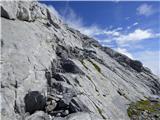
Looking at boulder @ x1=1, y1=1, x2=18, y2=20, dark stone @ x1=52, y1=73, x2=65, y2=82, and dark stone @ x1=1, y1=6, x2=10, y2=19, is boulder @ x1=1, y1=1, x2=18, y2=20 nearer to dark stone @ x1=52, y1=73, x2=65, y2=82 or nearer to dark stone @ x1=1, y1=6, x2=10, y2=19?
dark stone @ x1=1, y1=6, x2=10, y2=19

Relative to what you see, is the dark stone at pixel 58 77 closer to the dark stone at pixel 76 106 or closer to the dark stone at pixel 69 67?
the dark stone at pixel 69 67

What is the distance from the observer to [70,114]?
35.4 m

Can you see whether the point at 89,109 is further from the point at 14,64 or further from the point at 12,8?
the point at 12,8

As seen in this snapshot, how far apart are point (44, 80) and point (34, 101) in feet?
15.9

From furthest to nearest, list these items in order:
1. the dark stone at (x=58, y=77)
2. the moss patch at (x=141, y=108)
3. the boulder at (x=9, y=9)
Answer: the moss patch at (x=141, y=108), the dark stone at (x=58, y=77), the boulder at (x=9, y=9)

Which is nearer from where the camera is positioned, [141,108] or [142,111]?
[142,111]

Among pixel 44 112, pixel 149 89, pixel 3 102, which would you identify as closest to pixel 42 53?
Answer: pixel 44 112

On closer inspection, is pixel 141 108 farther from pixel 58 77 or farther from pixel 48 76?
pixel 48 76

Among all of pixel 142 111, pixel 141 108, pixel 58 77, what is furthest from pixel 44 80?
pixel 141 108

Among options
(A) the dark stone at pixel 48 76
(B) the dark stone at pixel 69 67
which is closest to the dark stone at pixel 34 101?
(A) the dark stone at pixel 48 76

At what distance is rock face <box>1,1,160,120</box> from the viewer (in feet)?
111

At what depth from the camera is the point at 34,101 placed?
3553 centimetres

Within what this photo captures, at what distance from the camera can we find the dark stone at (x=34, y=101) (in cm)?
3453

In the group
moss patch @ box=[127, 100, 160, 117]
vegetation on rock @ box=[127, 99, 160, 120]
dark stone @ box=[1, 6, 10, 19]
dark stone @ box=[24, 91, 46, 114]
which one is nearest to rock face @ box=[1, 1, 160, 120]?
dark stone @ box=[24, 91, 46, 114]
